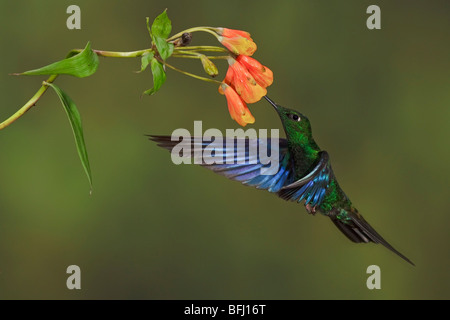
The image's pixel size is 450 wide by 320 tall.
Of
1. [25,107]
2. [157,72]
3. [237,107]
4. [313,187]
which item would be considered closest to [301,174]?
[313,187]

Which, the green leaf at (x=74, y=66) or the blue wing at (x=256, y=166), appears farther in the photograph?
the blue wing at (x=256, y=166)

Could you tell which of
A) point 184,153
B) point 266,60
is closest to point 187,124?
point 266,60

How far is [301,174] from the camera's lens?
117 cm

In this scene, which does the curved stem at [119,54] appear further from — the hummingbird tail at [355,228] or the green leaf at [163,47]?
the hummingbird tail at [355,228]

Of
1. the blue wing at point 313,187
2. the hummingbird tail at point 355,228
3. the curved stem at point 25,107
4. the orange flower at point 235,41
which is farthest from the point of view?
the hummingbird tail at point 355,228

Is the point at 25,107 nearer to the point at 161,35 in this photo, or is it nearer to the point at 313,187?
the point at 161,35

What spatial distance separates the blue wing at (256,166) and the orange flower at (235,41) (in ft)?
0.52

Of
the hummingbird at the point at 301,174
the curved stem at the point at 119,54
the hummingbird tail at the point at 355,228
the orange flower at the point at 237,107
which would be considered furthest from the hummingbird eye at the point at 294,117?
the curved stem at the point at 119,54

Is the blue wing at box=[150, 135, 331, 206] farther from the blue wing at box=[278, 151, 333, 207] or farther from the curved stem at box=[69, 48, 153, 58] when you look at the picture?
the curved stem at box=[69, 48, 153, 58]

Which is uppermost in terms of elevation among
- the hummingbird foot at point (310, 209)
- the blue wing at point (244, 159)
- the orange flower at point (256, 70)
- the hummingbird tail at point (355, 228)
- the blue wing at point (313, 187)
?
the orange flower at point (256, 70)

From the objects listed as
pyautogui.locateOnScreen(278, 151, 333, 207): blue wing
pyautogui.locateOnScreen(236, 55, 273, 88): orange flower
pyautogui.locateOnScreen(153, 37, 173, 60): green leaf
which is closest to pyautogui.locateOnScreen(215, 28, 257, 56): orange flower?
pyautogui.locateOnScreen(236, 55, 273, 88): orange flower

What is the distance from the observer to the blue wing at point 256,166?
103cm

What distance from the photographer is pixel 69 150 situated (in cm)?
258

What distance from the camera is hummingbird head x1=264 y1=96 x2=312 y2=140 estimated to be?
1119 millimetres
